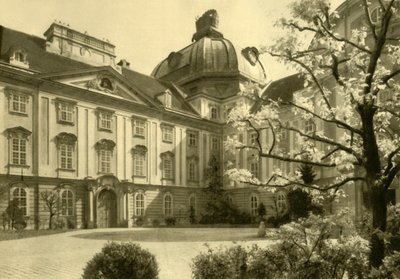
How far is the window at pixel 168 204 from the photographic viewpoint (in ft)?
118

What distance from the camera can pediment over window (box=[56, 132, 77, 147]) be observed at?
29.4m

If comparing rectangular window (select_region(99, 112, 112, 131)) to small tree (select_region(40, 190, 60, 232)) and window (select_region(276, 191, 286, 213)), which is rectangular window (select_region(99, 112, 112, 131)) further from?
window (select_region(276, 191, 286, 213))

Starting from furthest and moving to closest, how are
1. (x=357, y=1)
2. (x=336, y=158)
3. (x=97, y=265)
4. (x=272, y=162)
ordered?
(x=272, y=162) < (x=357, y=1) < (x=336, y=158) < (x=97, y=265)

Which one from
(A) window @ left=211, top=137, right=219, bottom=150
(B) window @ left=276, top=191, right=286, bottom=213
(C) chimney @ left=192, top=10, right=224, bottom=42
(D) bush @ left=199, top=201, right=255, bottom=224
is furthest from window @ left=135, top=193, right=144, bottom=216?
(C) chimney @ left=192, top=10, right=224, bottom=42

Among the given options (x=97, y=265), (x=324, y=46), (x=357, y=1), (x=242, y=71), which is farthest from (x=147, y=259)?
(x=242, y=71)

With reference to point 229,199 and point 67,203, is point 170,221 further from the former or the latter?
point 67,203

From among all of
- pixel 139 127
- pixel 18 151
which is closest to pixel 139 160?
pixel 139 127

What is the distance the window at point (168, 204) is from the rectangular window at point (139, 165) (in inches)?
127

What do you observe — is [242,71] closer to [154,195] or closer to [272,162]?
[272,162]

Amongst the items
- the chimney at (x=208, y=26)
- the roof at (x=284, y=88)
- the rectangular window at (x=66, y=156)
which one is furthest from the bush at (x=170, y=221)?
the chimney at (x=208, y=26)

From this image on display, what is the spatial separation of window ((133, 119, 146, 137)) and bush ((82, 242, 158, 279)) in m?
26.9

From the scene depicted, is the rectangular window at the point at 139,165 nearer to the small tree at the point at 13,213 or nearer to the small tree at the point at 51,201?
the small tree at the point at 51,201

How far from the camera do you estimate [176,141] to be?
37438 millimetres

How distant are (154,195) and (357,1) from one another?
2144cm
